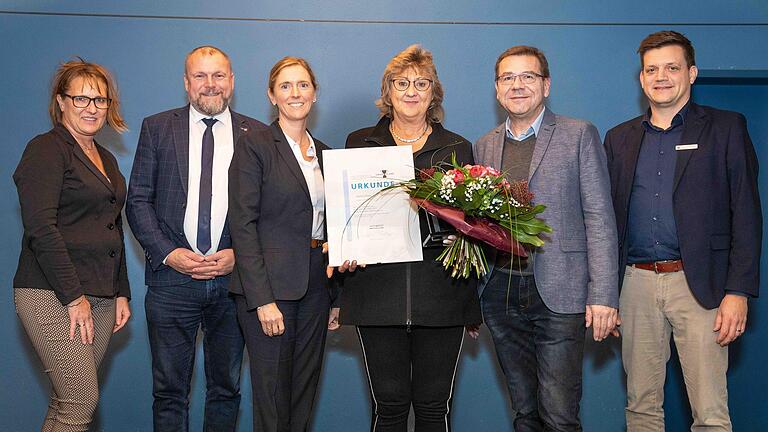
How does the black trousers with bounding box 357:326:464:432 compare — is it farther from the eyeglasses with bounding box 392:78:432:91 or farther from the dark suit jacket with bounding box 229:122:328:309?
the eyeglasses with bounding box 392:78:432:91

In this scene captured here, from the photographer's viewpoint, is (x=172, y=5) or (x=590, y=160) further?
(x=172, y=5)

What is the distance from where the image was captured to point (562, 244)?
302 cm

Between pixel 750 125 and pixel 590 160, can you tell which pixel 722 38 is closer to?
pixel 750 125

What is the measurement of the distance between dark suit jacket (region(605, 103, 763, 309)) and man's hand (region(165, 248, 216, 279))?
2.07m

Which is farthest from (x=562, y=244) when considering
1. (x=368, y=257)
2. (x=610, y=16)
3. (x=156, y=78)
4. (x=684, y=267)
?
(x=156, y=78)

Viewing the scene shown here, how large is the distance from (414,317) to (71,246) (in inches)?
58.0

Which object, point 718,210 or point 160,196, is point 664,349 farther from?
point 160,196

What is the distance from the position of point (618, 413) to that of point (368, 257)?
2.44 metres

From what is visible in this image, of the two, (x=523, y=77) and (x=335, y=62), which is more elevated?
(x=335, y=62)

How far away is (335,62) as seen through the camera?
450cm

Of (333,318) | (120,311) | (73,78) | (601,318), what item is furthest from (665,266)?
(73,78)

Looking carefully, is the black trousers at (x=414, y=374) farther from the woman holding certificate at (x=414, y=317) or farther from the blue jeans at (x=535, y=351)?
the blue jeans at (x=535, y=351)

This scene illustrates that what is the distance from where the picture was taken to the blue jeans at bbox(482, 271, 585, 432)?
3020 millimetres

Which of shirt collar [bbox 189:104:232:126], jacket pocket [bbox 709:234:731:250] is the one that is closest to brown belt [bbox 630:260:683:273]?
jacket pocket [bbox 709:234:731:250]
